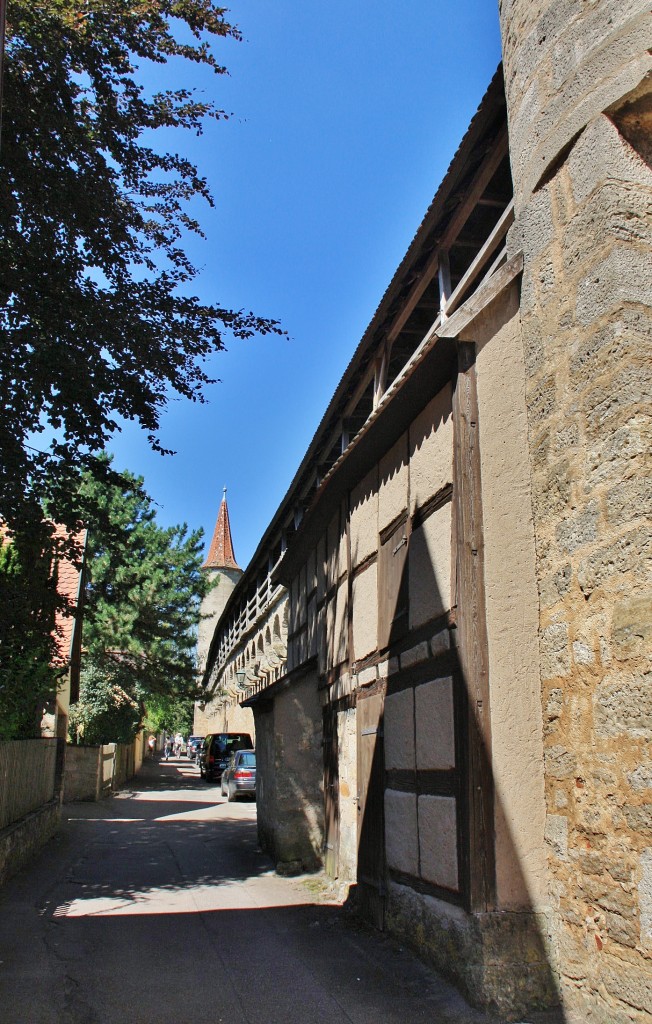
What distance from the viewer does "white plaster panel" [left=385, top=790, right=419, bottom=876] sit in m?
6.15

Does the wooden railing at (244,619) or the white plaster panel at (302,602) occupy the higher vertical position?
the wooden railing at (244,619)

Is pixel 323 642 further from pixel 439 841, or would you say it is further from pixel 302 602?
pixel 439 841

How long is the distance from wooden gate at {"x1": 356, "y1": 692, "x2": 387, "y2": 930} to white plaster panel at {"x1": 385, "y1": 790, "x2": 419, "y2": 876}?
0.24 m

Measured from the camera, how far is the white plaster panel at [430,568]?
5.90 m

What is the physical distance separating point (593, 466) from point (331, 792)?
5.92 metres

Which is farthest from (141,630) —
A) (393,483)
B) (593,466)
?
(593,466)

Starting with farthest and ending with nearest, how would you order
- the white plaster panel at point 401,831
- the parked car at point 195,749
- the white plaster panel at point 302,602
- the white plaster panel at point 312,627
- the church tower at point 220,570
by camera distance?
the church tower at point 220,570
the parked car at point 195,749
the white plaster panel at point 302,602
the white plaster panel at point 312,627
the white plaster panel at point 401,831

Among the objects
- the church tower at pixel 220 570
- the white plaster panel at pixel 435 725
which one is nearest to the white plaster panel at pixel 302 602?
the white plaster panel at pixel 435 725

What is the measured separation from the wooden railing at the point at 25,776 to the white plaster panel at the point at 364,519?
475 centimetres

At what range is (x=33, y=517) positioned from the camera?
9.30 m

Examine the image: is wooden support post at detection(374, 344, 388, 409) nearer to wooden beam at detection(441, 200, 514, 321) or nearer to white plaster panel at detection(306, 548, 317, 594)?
wooden beam at detection(441, 200, 514, 321)

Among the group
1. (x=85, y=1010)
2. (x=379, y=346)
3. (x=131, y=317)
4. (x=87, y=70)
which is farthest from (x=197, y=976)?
(x=87, y=70)

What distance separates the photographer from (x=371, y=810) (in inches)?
292

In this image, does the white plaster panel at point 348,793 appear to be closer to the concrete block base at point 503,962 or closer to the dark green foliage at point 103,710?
the concrete block base at point 503,962
